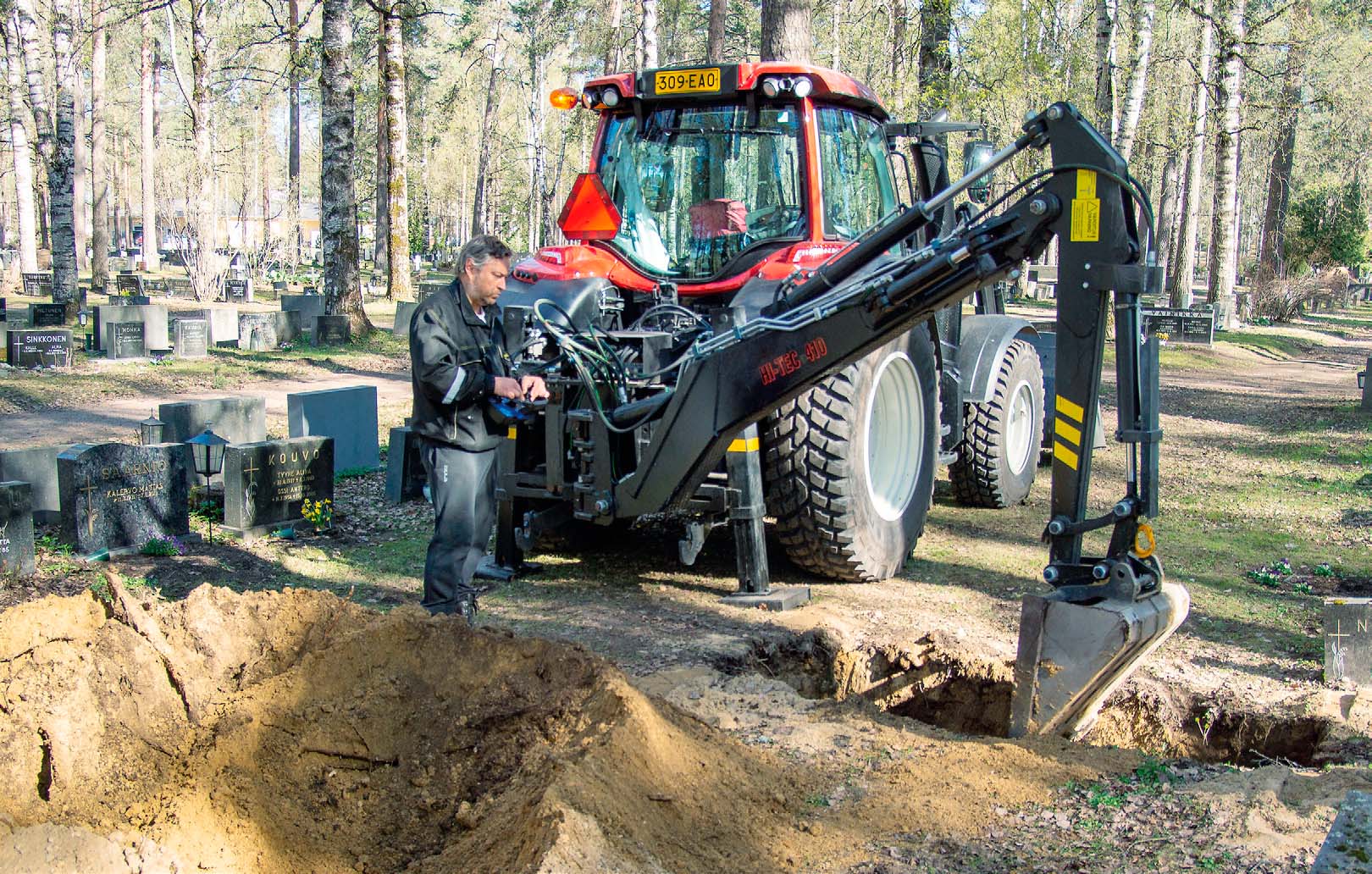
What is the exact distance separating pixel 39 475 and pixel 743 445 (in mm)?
4906

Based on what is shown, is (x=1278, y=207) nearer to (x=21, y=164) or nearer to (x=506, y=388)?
(x=506, y=388)

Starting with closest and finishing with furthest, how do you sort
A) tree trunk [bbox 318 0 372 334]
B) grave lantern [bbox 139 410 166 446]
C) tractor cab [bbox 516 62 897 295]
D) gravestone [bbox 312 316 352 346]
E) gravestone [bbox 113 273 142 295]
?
tractor cab [bbox 516 62 897 295] < grave lantern [bbox 139 410 166 446] < tree trunk [bbox 318 0 372 334] < gravestone [bbox 312 316 352 346] < gravestone [bbox 113 273 142 295]

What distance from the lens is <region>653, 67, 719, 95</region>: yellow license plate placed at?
6.78m

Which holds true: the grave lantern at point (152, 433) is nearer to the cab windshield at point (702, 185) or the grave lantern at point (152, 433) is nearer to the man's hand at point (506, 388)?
the cab windshield at point (702, 185)

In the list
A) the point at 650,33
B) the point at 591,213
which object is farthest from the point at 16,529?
the point at 650,33

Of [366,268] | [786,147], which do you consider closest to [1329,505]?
[786,147]

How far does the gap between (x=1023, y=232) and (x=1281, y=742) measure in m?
2.60

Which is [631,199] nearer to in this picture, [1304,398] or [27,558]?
[27,558]

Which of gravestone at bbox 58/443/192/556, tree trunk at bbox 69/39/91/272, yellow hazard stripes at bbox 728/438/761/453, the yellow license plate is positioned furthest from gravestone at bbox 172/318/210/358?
yellow hazard stripes at bbox 728/438/761/453

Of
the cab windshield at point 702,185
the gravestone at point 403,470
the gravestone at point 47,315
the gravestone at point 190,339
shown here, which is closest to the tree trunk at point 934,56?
the cab windshield at point 702,185

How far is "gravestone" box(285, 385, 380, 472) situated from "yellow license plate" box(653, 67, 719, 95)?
13.5ft

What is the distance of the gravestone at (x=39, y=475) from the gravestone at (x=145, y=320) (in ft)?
32.1

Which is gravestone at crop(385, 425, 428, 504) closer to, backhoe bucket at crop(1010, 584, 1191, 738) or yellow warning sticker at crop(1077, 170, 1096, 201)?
backhoe bucket at crop(1010, 584, 1191, 738)

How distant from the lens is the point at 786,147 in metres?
6.81
